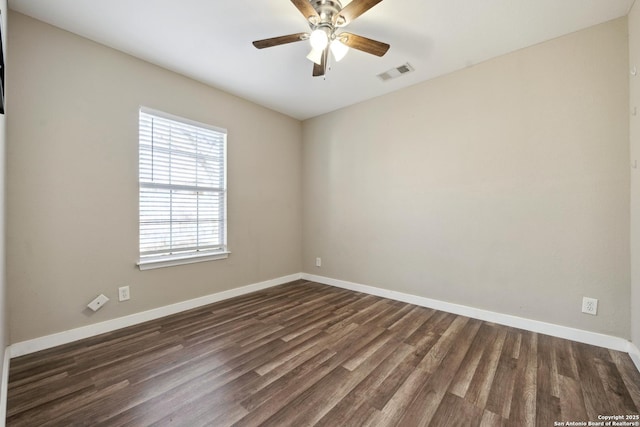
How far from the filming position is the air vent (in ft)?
9.26

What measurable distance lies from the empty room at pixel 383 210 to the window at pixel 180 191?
0.02 metres

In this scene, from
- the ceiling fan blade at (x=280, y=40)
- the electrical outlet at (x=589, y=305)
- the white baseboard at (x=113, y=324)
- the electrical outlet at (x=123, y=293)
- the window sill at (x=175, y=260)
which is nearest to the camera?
the ceiling fan blade at (x=280, y=40)

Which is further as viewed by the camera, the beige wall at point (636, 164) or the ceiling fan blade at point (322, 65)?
the ceiling fan blade at point (322, 65)

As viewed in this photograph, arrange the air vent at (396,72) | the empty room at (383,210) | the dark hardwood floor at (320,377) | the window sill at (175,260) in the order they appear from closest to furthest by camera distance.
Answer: the dark hardwood floor at (320,377) → the empty room at (383,210) → the window sill at (175,260) → the air vent at (396,72)

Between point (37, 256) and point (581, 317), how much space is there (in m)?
4.48

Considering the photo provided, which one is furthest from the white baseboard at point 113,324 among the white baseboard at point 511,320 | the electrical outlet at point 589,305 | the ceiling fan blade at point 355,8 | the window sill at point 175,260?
the electrical outlet at point 589,305

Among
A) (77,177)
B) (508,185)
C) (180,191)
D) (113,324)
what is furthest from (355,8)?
(113,324)

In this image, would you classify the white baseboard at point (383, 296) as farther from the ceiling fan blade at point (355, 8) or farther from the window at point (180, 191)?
the ceiling fan blade at point (355, 8)

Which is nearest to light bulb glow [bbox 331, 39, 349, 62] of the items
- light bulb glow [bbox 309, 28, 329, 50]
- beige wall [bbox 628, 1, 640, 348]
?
light bulb glow [bbox 309, 28, 329, 50]

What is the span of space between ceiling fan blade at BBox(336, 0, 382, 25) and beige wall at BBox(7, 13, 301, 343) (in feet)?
6.67

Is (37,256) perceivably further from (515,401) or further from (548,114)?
(548,114)

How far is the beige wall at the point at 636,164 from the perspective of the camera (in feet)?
6.24

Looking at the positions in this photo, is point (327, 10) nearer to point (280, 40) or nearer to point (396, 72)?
point (280, 40)

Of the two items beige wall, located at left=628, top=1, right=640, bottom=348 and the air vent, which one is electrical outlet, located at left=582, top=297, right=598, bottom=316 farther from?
the air vent
